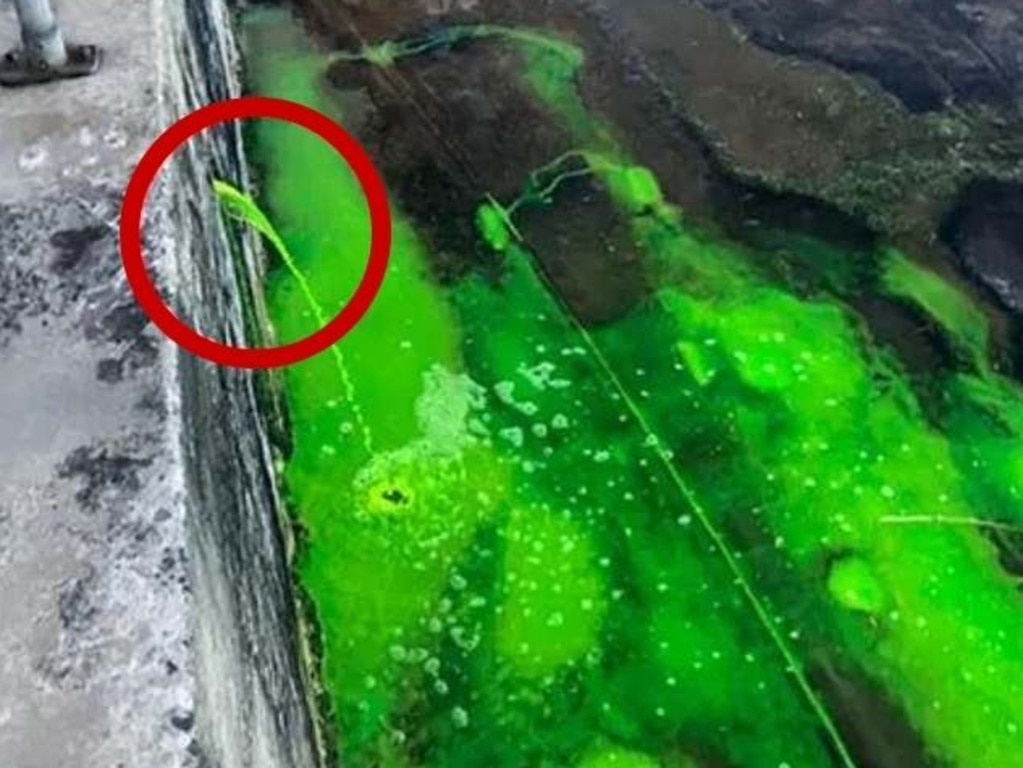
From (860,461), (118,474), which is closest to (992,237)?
(860,461)

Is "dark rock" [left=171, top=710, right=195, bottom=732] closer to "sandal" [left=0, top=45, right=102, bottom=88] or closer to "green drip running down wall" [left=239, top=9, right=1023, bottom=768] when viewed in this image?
"green drip running down wall" [left=239, top=9, right=1023, bottom=768]

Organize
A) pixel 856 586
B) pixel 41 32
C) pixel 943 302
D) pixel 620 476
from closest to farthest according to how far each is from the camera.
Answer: pixel 41 32, pixel 856 586, pixel 620 476, pixel 943 302

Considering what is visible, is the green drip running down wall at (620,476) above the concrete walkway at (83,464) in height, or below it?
below

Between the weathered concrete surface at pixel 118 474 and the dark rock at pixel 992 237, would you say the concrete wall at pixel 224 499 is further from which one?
the dark rock at pixel 992 237

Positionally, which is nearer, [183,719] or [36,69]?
[183,719]

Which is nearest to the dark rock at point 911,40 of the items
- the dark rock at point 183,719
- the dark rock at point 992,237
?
the dark rock at point 992,237

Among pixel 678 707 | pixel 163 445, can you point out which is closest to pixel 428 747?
pixel 678 707

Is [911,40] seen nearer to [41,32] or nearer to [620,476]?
[620,476]
